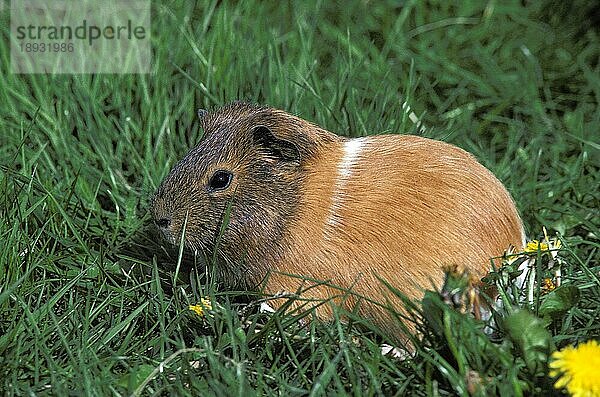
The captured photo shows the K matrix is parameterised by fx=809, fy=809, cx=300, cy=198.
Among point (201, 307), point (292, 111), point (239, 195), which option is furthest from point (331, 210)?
point (292, 111)

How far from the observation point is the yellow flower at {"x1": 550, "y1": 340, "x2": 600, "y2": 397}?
2.62 m

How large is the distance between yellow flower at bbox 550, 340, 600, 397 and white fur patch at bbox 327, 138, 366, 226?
1.14m

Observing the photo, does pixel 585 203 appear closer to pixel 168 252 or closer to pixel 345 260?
pixel 345 260

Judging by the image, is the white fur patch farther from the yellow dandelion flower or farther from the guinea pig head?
the yellow dandelion flower

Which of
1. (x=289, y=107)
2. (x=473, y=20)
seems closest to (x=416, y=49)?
(x=473, y=20)

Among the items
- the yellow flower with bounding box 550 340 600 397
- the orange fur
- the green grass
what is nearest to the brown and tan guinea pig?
the orange fur

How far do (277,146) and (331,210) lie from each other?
37cm

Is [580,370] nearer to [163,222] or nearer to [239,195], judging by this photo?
[239,195]

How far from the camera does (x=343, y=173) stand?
3586 millimetres

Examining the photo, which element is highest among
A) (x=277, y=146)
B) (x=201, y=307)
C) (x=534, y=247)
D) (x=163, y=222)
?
(x=277, y=146)

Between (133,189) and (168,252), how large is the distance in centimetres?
59

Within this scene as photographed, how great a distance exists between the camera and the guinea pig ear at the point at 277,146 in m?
3.55

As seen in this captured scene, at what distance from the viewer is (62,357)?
3324mm

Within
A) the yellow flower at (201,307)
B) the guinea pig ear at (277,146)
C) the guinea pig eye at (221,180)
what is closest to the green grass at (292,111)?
the yellow flower at (201,307)
